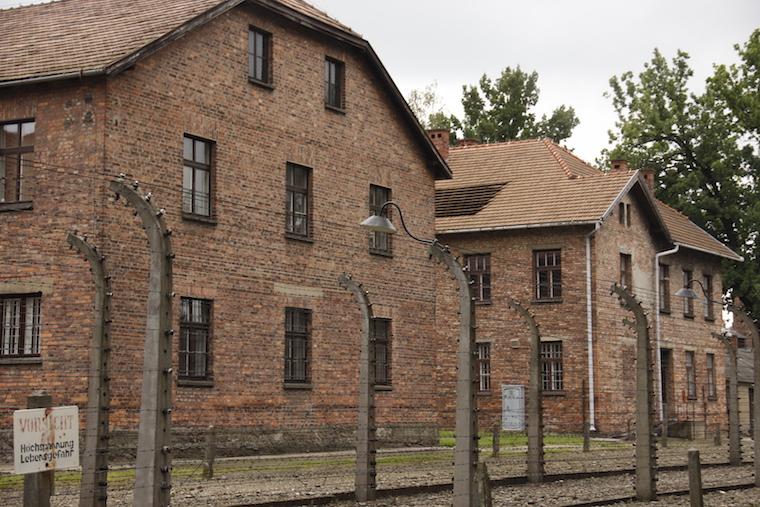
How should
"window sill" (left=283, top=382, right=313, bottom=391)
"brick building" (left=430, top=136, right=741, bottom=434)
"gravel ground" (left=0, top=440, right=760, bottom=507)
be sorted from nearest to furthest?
"gravel ground" (left=0, top=440, right=760, bottom=507), "window sill" (left=283, top=382, right=313, bottom=391), "brick building" (left=430, top=136, right=741, bottom=434)

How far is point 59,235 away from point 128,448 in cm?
428

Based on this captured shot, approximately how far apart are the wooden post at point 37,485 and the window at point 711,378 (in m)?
41.5

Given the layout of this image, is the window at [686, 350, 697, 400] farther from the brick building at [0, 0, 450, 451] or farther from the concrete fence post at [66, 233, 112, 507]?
the concrete fence post at [66, 233, 112, 507]

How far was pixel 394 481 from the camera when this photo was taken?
71.5ft

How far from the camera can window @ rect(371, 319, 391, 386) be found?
33.3 metres

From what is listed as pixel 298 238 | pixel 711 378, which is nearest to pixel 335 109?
pixel 298 238

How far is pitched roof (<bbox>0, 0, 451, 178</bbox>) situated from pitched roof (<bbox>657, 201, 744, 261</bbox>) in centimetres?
1722

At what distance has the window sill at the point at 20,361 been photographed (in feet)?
82.4

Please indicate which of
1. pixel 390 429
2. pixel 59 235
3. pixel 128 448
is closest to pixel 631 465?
pixel 390 429

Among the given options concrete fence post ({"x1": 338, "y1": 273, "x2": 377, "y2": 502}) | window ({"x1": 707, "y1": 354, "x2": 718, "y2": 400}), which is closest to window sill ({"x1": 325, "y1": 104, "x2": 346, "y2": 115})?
concrete fence post ({"x1": 338, "y1": 273, "x2": 377, "y2": 502})

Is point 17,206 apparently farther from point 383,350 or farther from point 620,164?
point 620,164

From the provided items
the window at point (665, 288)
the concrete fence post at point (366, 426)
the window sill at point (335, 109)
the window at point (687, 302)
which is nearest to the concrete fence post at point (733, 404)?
the window sill at point (335, 109)

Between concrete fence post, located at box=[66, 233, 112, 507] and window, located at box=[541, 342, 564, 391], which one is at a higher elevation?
window, located at box=[541, 342, 564, 391]

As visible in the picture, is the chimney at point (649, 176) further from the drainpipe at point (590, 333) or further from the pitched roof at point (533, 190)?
the drainpipe at point (590, 333)
